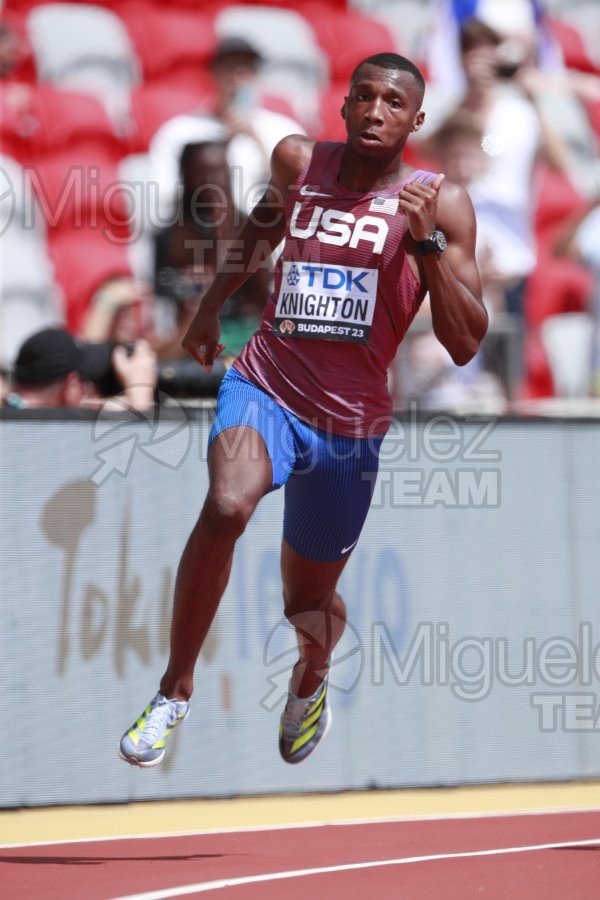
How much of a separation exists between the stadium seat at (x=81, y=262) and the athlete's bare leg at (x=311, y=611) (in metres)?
4.29

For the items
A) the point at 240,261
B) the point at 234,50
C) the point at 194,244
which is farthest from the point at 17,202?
the point at 240,261

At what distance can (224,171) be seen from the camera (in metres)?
8.19

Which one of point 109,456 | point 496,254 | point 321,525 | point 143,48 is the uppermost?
point 143,48

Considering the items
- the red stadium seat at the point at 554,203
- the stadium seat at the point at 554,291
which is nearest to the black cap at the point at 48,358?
the stadium seat at the point at 554,291

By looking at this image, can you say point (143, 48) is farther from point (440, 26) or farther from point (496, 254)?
point (496, 254)

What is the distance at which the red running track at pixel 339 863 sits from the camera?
518cm

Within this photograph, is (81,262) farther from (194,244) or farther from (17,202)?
(194,244)

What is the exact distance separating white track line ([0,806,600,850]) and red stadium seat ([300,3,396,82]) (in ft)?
23.6

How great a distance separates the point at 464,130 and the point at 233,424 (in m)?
4.37

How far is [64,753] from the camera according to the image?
22.2 feet

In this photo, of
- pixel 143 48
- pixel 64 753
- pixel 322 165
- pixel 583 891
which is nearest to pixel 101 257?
pixel 143 48

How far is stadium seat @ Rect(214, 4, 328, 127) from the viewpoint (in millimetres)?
11875

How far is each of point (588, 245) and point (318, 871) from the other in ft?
18.4

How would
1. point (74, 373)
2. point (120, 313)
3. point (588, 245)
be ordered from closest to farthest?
point (74, 373), point (120, 313), point (588, 245)
